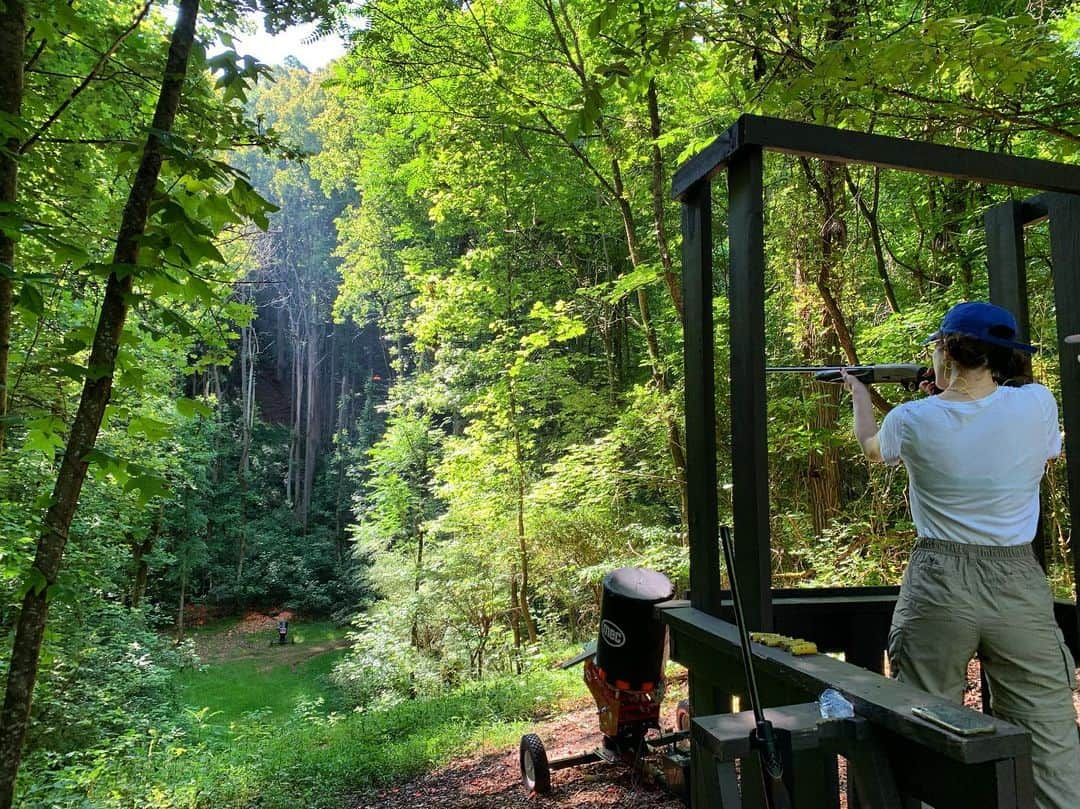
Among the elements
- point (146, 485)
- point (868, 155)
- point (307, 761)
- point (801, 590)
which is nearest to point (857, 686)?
point (801, 590)

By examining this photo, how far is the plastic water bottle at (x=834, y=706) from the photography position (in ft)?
3.99

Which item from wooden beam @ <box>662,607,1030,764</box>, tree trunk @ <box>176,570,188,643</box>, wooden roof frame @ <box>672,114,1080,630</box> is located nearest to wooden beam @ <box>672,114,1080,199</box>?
wooden roof frame @ <box>672,114,1080,630</box>

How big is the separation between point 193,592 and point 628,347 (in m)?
20.7

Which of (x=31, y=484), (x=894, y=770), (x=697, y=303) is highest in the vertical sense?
(x=697, y=303)

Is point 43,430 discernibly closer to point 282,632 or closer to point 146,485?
point 146,485

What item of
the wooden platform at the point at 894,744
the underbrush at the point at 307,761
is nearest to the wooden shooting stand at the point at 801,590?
the wooden platform at the point at 894,744

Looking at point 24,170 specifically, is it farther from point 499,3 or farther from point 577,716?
point 499,3

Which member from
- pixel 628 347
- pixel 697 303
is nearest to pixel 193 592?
pixel 628 347

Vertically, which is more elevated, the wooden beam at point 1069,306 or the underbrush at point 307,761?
the wooden beam at point 1069,306

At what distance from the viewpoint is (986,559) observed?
1541 mm

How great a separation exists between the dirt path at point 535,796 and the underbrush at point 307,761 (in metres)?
0.27

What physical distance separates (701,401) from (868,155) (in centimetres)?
79

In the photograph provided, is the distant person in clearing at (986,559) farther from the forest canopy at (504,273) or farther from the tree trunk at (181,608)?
the tree trunk at (181,608)

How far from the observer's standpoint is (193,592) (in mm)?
24719
